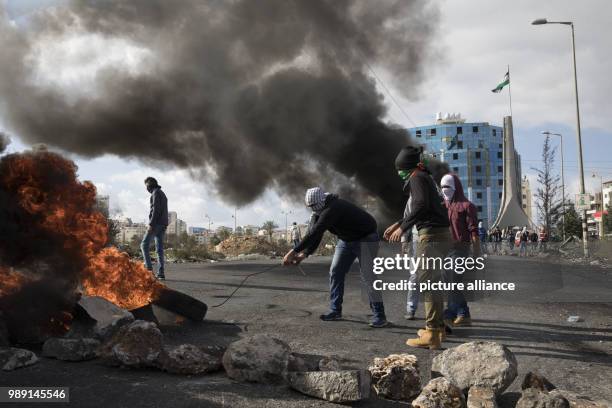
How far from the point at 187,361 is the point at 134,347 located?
45cm

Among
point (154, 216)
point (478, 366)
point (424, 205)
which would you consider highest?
point (154, 216)

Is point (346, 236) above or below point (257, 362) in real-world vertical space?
above

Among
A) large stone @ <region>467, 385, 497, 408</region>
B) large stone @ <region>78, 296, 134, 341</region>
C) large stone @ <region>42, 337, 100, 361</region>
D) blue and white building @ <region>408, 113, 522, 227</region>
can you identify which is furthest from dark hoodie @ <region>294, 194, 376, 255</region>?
blue and white building @ <region>408, 113, 522, 227</region>

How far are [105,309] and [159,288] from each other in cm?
82

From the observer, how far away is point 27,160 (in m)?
5.19

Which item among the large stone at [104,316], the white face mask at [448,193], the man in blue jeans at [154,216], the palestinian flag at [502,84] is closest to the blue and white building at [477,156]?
the palestinian flag at [502,84]

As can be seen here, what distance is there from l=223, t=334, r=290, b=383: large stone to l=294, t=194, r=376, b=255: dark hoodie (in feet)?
5.01

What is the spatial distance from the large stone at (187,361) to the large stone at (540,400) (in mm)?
2124

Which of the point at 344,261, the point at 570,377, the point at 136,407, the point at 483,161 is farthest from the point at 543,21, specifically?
the point at 483,161

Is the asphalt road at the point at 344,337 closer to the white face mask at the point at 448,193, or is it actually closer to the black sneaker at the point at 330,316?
the black sneaker at the point at 330,316

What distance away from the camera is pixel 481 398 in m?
3.00

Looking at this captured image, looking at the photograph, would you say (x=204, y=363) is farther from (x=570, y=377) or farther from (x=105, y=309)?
(x=570, y=377)

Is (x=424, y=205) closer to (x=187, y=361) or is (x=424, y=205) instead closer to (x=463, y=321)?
(x=463, y=321)

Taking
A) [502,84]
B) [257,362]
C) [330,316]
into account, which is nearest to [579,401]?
[257,362]
